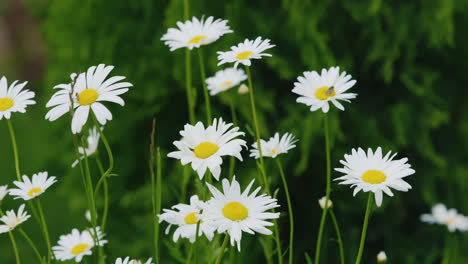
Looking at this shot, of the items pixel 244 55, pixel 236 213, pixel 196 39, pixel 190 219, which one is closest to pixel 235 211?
pixel 236 213

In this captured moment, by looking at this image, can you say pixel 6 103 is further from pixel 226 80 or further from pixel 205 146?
pixel 226 80

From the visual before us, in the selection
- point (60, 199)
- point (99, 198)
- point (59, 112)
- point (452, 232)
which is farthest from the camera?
point (60, 199)

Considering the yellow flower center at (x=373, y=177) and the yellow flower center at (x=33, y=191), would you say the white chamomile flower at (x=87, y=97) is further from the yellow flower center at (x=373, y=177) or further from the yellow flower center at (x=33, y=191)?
the yellow flower center at (x=373, y=177)

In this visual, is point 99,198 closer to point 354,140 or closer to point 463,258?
point 354,140

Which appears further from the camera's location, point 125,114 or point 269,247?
point 125,114

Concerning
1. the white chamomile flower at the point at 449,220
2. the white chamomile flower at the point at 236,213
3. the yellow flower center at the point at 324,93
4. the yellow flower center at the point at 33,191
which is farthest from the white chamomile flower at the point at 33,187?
the white chamomile flower at the point at 449,220

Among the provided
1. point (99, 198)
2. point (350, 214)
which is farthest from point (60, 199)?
point (350, 214)
